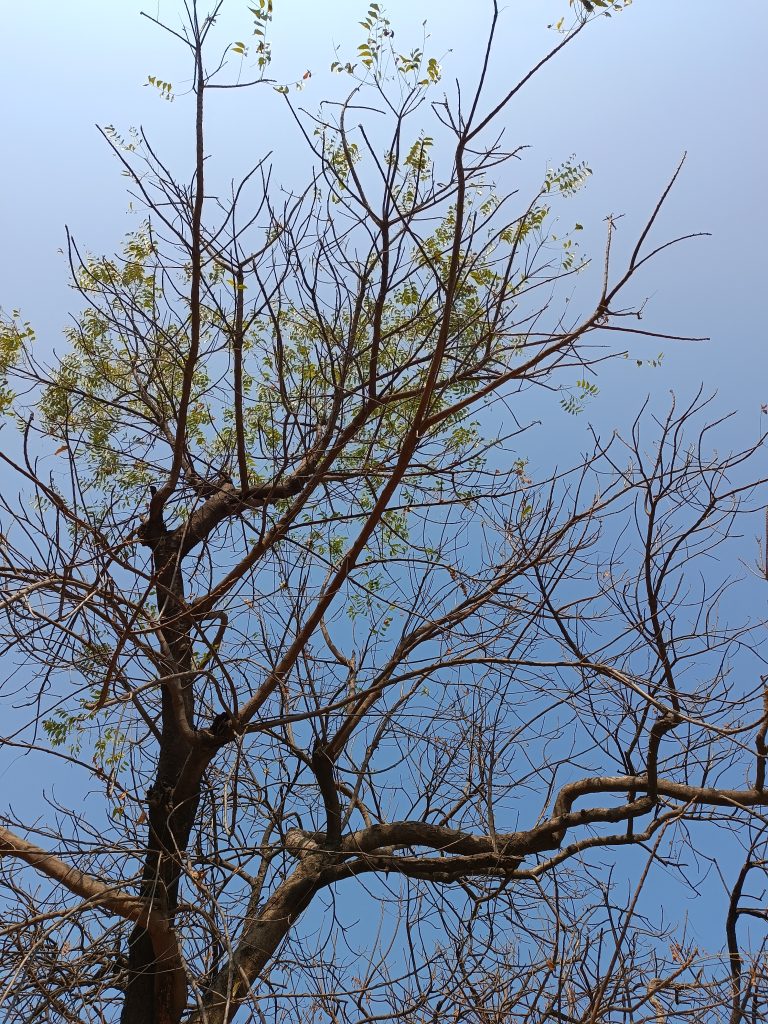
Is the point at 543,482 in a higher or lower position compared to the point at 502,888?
higher

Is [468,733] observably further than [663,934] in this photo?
Yes

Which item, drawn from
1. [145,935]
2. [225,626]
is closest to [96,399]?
[225,626]

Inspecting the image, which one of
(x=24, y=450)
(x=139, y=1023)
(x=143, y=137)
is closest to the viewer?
(x=24, y=450)

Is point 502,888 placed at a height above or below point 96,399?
below

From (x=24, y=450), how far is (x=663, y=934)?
337cm

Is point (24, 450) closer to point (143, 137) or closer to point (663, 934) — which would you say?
point (143, 137)

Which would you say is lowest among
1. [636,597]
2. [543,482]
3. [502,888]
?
[502,888]

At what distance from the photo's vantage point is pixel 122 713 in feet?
12.8

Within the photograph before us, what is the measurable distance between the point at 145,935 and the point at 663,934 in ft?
7.97

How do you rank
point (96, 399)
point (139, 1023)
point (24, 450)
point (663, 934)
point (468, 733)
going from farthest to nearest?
point (96, 399), point (468, 733), point (139, 1023), point (663, 934), point (24, 450)

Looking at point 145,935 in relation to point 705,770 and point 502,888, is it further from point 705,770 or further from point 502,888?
point 705,770

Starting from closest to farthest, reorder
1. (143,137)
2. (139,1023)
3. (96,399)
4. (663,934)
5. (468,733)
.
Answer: (143,137) → (663,934) → (139,1023) → (468,733) → (96,399)

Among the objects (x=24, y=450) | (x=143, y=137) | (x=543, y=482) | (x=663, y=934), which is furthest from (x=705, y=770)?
(x=143, y=137)

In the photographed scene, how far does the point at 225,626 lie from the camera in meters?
4.54
